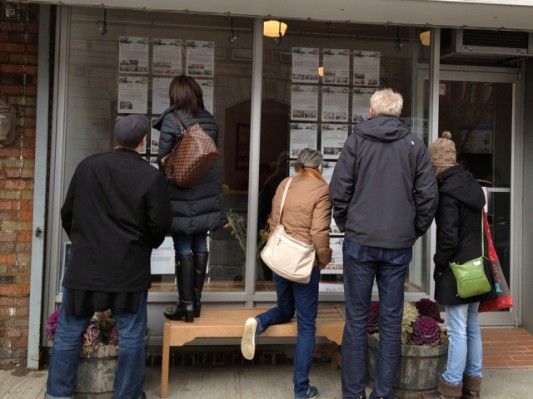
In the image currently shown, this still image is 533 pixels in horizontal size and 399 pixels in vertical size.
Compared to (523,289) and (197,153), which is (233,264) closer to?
(197,153)

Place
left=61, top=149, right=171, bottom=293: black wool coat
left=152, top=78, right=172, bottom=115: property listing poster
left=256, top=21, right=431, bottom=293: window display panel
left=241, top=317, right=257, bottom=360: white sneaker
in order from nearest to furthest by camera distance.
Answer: left=61, top=149, right=171, bottom=293: black wool coat, left=241, top=317, right=257, bottom=360: white sneaker, left=152, top=78, right=172, bottom=115: property listing poster, left=256, top=21, right=431, bottom=293: window display panel

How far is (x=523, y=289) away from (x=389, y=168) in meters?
2.94

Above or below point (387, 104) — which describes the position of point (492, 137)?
above

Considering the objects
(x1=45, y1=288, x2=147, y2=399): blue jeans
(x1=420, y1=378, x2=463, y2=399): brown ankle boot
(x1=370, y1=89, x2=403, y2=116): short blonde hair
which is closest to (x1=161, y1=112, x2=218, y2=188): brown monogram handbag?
(x1=45, y1=288, x2=147, y2=399): blue jeans

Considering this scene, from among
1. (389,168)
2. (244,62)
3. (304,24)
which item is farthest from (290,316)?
(304,24)

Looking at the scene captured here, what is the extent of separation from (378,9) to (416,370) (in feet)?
8.27

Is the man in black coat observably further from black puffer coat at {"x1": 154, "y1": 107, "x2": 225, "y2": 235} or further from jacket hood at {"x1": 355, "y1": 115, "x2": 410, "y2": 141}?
jacket hood at {"x1": 355, "y1": 115, "x2": 410, "y2": 141}

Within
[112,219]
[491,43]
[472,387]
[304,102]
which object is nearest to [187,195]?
[112,219]

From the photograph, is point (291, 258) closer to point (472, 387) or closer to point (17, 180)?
point (472, 387)

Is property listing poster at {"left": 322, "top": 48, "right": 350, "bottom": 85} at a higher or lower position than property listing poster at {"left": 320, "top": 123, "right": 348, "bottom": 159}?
higher

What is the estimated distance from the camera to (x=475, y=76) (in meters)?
5.82

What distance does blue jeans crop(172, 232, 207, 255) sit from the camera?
13.8 ft

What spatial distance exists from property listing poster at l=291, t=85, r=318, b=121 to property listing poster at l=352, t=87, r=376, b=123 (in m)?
0.35

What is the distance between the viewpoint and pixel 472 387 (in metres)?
4.06
